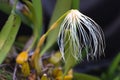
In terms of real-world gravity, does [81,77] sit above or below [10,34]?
below

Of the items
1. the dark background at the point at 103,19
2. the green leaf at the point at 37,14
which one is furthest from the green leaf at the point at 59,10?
the dark background at the point at 103,19

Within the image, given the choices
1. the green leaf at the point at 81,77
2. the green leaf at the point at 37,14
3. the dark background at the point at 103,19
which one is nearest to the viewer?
the green leaf at the point at 37,14

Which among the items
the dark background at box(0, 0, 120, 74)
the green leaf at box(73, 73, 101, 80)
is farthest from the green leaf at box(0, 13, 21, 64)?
the dark background at box(0, 0, 120, 74)

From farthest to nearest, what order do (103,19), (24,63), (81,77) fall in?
(103,19) < (81,77) < (24,63)

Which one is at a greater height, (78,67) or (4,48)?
(4,48)

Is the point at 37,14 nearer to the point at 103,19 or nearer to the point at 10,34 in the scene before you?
the point at 10,34

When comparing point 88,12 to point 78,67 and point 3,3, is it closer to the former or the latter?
point 78,67

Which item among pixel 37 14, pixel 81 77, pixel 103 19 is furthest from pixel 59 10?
pixel 103 19

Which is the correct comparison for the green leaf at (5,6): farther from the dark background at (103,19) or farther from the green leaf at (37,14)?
the dark background at (103,19)

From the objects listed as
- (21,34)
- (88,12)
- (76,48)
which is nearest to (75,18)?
(76,48)
